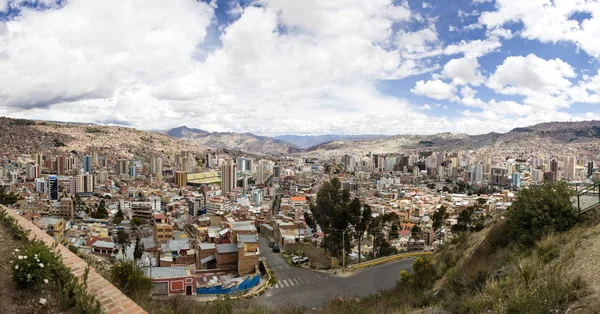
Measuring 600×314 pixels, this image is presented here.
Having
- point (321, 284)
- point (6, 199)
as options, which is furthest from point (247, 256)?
point (6, 199)

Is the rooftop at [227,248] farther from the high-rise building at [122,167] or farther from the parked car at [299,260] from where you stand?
the high-rise building at [122,167]

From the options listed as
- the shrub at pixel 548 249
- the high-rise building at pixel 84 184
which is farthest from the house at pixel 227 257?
the high-rise building at pixel 84 184

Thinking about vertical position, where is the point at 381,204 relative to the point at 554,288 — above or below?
below

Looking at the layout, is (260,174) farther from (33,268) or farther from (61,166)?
(33,268)

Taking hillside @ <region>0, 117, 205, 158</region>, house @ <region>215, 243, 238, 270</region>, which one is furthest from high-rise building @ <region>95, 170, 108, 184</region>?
house @ <region>215, 243, 238, 270</region>

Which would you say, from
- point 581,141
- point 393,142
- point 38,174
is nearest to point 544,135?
point 581,141

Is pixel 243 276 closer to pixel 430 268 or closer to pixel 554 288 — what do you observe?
pixel 430 268

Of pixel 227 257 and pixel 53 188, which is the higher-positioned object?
pixel 227 257
